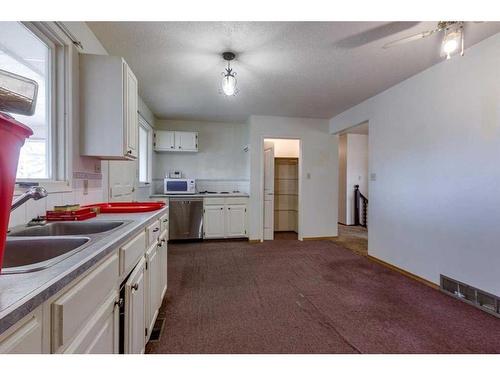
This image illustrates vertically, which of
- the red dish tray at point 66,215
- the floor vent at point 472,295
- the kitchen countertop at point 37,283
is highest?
the red dish tray at point 66,215

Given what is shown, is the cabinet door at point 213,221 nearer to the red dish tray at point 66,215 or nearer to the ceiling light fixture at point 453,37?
the red dish tray at point 66,215

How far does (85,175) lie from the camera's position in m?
1.89

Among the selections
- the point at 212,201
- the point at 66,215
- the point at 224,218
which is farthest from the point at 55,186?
the point at 224,218

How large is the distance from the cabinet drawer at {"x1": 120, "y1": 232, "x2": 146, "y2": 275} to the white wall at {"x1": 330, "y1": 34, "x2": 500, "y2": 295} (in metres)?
2.78

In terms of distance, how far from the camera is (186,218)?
4293 mm

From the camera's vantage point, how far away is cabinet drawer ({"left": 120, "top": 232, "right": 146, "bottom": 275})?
3.50ft

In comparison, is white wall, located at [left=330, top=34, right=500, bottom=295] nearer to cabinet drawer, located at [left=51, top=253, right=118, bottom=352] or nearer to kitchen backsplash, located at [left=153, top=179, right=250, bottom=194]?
kitchen backsplash, located at [left=153, top=179, right=250, bottom=194]

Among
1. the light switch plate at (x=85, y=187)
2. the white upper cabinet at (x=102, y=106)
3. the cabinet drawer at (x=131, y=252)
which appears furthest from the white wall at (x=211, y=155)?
the cabinet drawer at (x=131, y=252)

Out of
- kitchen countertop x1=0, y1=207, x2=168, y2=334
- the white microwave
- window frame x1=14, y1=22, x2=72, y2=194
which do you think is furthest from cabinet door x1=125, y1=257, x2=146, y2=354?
the white microwave

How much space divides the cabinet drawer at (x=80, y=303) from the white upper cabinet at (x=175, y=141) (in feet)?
12.7

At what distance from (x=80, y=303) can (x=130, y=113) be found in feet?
5.49

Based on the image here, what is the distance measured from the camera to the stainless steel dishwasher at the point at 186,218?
426 centimetres
